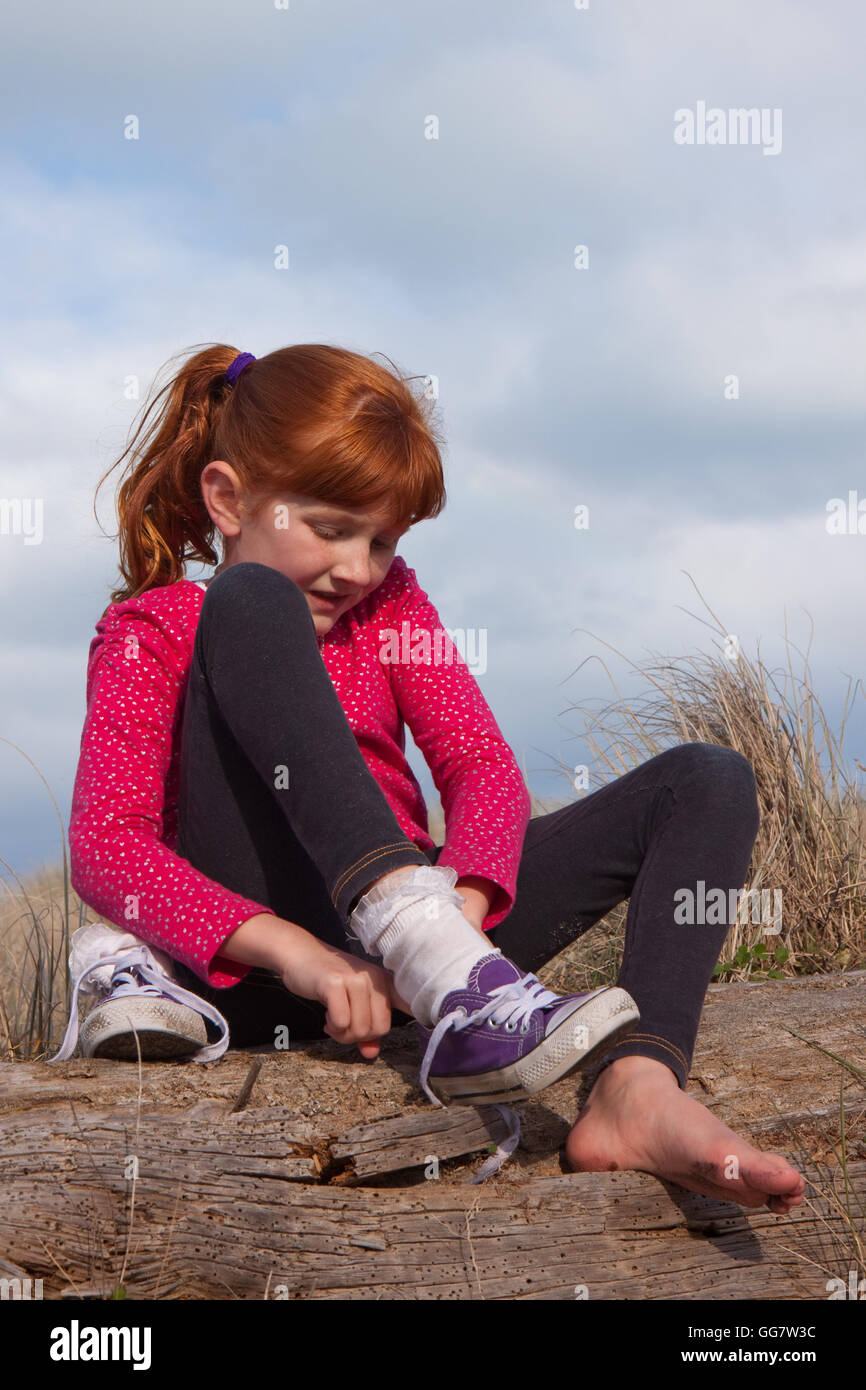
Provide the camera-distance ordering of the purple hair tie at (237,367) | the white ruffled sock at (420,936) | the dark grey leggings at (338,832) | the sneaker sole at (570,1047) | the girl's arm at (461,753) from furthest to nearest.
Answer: the purple hair tie at (237,367)
the girl's arm at (461,753)
the dark grey leggings at (338,832)
the white ruffled sock at (420,936)
the sneaker sole at (570,1047)

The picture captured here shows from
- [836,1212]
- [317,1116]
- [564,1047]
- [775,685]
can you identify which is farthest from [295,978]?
[775,685]

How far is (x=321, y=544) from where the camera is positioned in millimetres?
2277

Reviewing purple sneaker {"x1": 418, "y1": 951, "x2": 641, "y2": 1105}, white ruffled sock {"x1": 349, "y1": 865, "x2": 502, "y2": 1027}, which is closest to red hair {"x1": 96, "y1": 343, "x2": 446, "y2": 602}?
white ruffled sock {"x1": 349, "y1": 865, "x2": 502, "y2": 1027}

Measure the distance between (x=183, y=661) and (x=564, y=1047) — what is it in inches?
44.4

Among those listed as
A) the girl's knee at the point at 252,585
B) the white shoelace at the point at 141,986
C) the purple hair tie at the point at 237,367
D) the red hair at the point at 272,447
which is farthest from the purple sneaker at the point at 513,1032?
the purple hair tie at the point at 237,367

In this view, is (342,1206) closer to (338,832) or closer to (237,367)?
(338,832)

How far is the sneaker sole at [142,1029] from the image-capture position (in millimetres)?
1954

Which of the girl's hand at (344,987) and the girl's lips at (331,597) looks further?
the girl's lips at (331,597)

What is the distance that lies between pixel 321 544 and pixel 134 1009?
942mm

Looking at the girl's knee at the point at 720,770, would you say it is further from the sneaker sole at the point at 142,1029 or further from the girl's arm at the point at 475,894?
the sneaker sole at the point at 142,1029

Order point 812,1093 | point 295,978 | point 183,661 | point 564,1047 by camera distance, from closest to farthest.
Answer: point 564,1047
point 295,978
point 812,1093
point 183,661

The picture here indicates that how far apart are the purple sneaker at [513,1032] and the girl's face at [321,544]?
894mm
